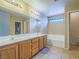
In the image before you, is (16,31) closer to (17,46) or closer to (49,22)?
(17,46)

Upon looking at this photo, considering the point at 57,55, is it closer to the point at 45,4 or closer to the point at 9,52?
the point at 9,52

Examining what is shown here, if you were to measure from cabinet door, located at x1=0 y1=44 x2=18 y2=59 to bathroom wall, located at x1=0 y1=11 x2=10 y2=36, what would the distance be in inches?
24.3

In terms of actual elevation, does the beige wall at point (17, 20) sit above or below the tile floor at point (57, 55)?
above

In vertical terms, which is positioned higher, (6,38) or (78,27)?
(78,27)

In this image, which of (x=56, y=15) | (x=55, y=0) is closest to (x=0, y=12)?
(x=55, y=0)

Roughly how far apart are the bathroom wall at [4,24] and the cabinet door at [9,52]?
24.3 inches

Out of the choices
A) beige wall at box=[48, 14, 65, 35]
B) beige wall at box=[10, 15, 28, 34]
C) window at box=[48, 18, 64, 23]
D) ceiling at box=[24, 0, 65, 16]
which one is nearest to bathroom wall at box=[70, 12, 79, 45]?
beige wall at box=[48, 14, 65, 35]

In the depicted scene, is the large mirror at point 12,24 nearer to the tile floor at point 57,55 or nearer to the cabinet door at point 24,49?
the cabinet door at point 24,49

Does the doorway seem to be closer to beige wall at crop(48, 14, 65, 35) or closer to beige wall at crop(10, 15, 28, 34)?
beige wall at crop(48, 14, 65, 35)

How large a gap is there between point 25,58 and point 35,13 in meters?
2.75

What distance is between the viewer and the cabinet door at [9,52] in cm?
198

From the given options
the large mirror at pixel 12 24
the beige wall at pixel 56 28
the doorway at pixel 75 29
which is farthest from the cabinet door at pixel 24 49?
the beige wall at pixel 56 28

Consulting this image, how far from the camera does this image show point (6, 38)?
109 inches

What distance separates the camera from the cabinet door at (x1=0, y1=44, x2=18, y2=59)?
1.98m
